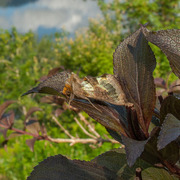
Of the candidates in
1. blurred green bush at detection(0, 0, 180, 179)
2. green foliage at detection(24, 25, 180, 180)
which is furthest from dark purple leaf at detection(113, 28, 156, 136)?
blurred green bush at detection(0, 0, 180, 179)

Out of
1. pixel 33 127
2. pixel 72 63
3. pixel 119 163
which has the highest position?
pixel 119 163

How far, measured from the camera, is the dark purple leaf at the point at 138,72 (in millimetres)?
308

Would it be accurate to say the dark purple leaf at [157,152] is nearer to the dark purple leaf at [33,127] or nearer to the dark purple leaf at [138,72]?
the dark purple leaf at [138,72]

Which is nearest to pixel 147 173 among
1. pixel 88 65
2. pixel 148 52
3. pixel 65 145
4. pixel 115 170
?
pixel 115 170

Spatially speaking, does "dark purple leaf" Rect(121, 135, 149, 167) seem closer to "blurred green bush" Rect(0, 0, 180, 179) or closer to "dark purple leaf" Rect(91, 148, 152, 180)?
"dark purple leaf" Rect(91, 148, 152, 180)

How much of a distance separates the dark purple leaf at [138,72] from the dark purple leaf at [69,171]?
0.08 m

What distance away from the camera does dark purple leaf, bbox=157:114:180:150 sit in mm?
232

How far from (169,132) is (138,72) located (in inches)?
3.7

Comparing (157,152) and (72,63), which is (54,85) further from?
(72,63)

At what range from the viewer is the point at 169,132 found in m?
0.24

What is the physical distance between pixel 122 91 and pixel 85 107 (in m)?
0.05

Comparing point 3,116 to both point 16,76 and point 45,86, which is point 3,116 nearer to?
point 45,86

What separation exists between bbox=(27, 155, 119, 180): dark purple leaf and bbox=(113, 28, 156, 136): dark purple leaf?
79mm

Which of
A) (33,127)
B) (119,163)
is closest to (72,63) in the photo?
(33,127)
